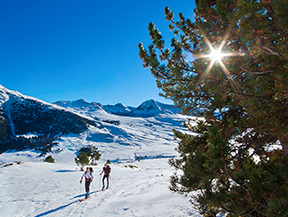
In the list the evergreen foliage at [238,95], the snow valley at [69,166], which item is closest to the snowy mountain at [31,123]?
the snow valley at [69,166]

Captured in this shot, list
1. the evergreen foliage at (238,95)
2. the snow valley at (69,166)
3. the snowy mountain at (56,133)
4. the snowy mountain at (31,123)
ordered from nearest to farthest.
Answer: the evergreen foliage at (238,95) → the snow valley at (69,166) → the snowy mountain at (56,133) → the snowy mountain at (31,123)

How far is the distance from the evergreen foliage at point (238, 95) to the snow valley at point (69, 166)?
6.44ft

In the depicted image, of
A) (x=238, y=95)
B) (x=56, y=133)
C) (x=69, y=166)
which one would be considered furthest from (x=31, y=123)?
(x=238, y=95)

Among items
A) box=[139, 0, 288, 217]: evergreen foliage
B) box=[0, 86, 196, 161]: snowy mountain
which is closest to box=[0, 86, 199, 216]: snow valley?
box=[0, 86, 196, 161]: snowy mountain

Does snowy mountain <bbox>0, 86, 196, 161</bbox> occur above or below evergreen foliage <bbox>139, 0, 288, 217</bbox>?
above

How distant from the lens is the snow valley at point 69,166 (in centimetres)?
696

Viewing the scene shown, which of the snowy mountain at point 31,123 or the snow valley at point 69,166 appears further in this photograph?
the snowy mountain at point 31,123

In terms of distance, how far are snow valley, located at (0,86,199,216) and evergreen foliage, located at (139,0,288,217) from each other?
196cm

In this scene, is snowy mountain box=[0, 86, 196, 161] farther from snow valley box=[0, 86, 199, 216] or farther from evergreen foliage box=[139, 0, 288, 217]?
evergreen foliage box=[139, 0, 288, 217]

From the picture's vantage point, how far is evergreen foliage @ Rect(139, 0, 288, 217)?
148 centimetres

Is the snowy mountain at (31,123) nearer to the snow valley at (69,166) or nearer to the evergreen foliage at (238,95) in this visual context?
the snow valley at (69,166)

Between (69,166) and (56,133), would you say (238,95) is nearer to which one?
(69,166)

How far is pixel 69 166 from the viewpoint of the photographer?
25.3 metres

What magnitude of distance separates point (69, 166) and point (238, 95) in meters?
29.1
